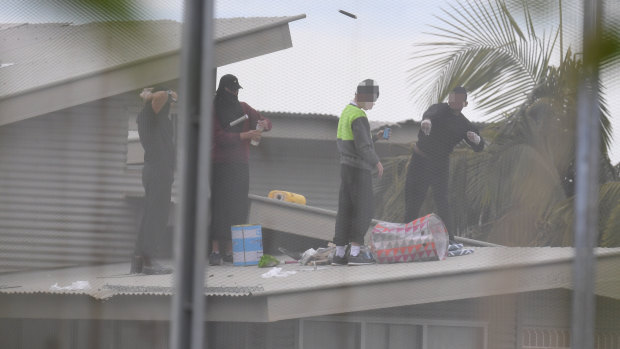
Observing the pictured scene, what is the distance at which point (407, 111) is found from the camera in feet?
6.79

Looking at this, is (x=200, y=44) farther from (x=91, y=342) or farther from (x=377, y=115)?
(x=91, y=342)

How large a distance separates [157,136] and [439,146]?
35.2 inches

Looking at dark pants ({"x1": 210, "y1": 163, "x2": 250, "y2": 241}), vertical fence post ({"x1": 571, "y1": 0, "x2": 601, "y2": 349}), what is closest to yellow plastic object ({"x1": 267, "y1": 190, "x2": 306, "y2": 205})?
dark pants ({"x1": 210, "y1": 163, "x2": 250, "y2": 241})

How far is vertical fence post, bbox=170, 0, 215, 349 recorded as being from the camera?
192 cm

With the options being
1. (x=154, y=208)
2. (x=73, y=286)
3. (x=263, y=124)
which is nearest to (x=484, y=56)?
(x=263, y=124)

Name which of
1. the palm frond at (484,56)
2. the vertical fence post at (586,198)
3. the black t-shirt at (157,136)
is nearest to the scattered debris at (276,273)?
the black t-shirt at (157,136)

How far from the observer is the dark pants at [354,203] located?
2.06 m

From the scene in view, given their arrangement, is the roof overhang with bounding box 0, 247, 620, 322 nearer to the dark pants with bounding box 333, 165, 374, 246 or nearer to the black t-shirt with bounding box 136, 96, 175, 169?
the dark pants with bounding box 333, 165, 374, 246

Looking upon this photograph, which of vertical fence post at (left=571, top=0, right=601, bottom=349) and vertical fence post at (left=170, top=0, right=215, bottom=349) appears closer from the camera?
vertical fence post at (left=170, top=0, right=215, bottom=349)

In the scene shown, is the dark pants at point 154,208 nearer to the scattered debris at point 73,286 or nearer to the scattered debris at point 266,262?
the scattered debris at point 73,286

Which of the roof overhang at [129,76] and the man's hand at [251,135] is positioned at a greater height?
the roof overhang at [129,76]

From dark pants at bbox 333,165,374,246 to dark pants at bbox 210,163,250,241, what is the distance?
299 mm

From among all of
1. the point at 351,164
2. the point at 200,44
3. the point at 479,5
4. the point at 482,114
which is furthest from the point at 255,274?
the point at 479,5

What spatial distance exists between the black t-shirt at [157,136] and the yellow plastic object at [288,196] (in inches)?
12.9
